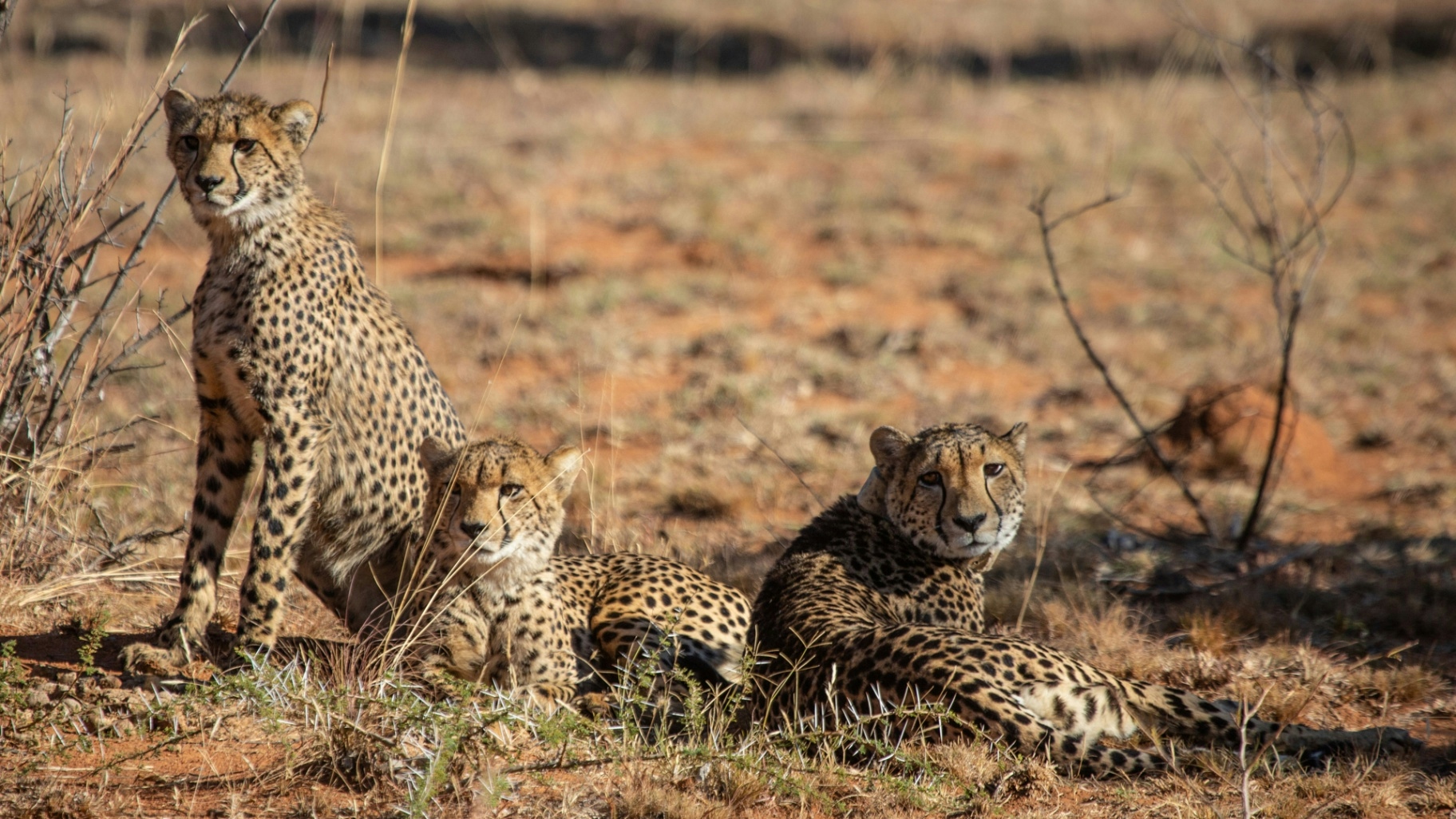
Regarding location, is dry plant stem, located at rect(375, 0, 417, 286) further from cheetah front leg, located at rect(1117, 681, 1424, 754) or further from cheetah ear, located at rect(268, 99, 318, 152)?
cheetah front leg, located at rect(1117, 681, 1424, 754)

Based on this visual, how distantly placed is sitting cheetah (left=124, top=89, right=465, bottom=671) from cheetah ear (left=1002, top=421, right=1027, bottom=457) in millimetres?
1956

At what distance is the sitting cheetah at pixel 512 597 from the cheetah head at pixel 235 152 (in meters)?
0.96

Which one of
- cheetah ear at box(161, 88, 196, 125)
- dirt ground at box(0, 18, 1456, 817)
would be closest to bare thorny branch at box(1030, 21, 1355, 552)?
dirt ground at box(0, 18, 1456, 817)

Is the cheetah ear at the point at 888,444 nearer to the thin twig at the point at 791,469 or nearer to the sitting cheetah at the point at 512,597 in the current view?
the thin twig at the point at 791,469

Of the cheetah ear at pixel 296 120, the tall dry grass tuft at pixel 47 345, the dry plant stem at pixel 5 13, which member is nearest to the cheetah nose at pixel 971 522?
the cheetah ear at pixel 296 120

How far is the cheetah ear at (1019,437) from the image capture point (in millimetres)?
4547

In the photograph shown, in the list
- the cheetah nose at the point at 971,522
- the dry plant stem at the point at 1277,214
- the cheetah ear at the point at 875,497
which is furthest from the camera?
the dry plant stem at the point at 1277,214

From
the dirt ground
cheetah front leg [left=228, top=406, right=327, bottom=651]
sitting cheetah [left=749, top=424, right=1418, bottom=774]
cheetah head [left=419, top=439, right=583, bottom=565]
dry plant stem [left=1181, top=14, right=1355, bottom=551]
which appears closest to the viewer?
the dirt ground

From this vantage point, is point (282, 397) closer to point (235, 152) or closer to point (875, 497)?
point (235, 152)

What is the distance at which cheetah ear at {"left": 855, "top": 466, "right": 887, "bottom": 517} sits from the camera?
4.59 meters

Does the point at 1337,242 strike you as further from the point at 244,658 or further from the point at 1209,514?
the point at 244,658

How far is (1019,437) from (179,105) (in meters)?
2.94

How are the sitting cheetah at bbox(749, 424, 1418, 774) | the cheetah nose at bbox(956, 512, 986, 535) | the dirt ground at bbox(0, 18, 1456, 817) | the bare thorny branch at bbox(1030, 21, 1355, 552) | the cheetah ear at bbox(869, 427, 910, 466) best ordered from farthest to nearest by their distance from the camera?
1. the bare thorny branch at bbox(1030, 21, 1355, 552)
2. the cheetah ear at bbox(869, 427, 910, 466)
3. the cheetah nose at bbox(956, 512, 986, 535)
4. the sitting cheetah at bbox(749, 424, 1418, 774)
5. the dirt ground at bbox(0, 18, 1456, 817)

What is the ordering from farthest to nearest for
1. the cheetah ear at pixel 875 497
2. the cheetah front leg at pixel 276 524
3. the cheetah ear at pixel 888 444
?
1. the cheetah ear at pixel 875 497
2. the cheetah ear at pixel 888 444
3. the cheetah front leg at pixel 276 524
